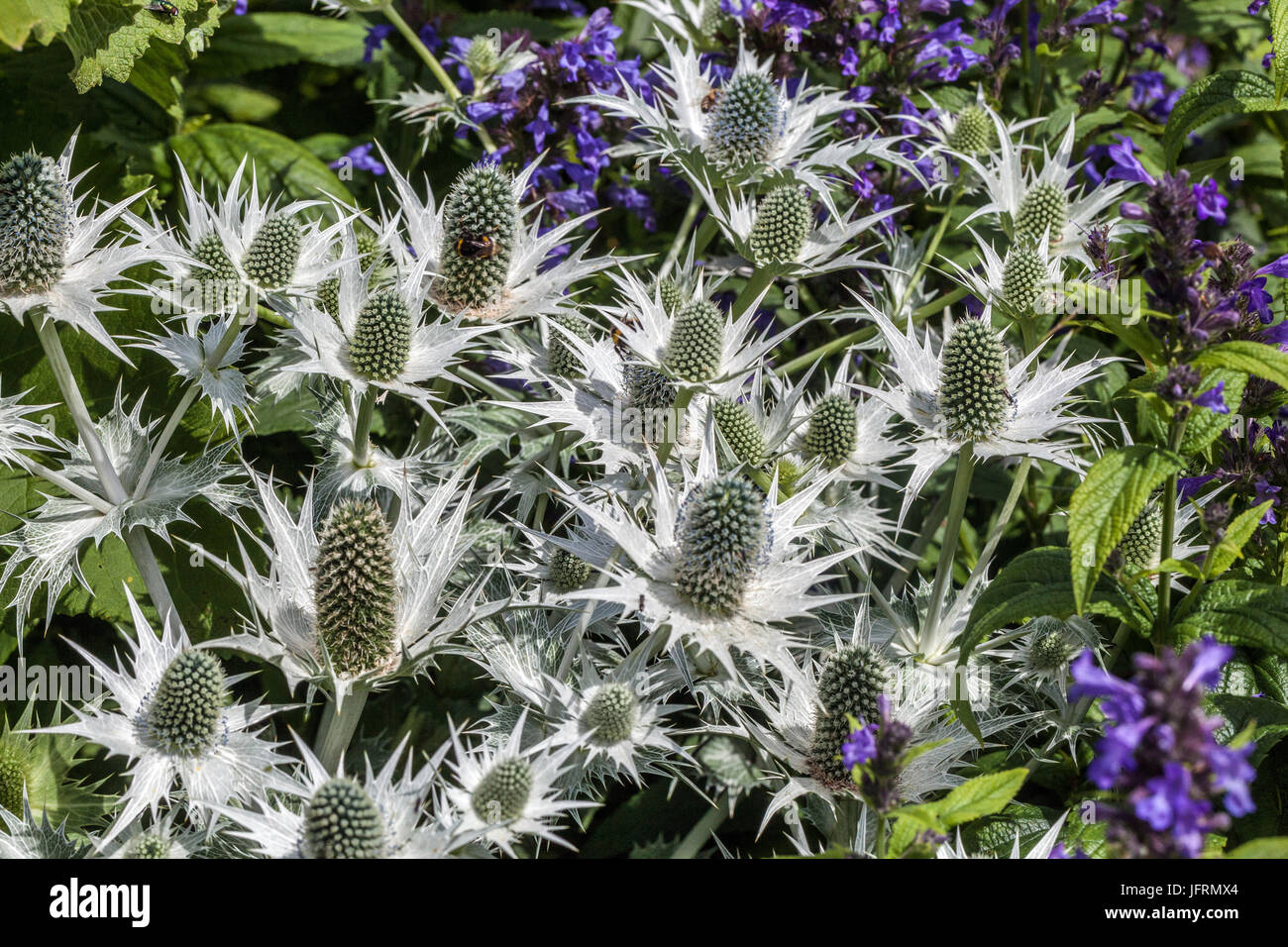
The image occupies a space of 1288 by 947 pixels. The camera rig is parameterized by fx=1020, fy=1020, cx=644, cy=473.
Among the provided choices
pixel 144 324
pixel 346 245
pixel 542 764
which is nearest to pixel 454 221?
pixel 346 245

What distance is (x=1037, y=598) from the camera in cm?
180

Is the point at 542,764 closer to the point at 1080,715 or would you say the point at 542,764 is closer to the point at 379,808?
the point at 379,808

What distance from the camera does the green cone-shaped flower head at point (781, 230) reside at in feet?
8.32

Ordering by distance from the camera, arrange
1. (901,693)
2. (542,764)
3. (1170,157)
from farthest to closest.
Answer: (1170,157) → (901,693) → (542,764)

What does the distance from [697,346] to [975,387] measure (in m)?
0.60

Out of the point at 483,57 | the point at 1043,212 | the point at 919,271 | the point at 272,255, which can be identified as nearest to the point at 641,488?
the point at 272,255

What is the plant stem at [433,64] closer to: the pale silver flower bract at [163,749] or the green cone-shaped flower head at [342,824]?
the pale silver flower bract at [163,749]

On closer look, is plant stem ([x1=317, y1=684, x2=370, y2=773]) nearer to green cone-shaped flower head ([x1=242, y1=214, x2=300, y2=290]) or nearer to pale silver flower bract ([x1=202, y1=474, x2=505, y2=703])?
pale silver flower bract ([x1=202, y1=474, x2=505, y2=703])

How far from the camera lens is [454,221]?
7.74 ft

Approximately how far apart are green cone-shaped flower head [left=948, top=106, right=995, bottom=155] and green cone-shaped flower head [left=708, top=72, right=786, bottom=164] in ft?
1.90

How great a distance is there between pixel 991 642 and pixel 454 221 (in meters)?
1.53

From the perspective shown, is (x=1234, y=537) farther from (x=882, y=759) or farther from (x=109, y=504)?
(x=109, y=504)

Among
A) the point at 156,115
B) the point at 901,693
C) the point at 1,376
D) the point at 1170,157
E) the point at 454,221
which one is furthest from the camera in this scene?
the point at 156,115

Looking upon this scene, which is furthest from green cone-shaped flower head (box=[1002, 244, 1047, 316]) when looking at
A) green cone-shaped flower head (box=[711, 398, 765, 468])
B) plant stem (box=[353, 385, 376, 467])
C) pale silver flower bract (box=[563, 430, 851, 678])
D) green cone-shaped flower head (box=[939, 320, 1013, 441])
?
plant stem (box=[353, 385, 376, 467])
